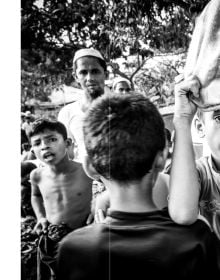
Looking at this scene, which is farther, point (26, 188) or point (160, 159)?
point (26, 188)

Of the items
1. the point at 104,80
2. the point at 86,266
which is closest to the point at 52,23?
the point at 104,80

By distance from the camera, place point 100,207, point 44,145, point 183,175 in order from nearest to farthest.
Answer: point 183,175 → point 100,207 → point 44,145

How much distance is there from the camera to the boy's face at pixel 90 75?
2055 mm

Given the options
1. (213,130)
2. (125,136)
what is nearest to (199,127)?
(213,130)

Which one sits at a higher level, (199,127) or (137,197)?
(199,127)

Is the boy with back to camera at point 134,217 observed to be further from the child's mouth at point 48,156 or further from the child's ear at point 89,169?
the child's mouth at point 48,156

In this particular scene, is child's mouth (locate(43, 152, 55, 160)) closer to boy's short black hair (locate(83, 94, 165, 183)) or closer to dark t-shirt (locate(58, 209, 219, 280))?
boy's short black hair (locate(83, 94, 165, 183))

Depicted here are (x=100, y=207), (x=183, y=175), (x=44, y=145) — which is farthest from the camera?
(x=44, y=145)

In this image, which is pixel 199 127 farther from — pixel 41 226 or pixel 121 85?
pixel 41 226

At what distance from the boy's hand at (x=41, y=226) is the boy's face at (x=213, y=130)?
0.85 meters

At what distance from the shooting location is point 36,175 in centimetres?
215

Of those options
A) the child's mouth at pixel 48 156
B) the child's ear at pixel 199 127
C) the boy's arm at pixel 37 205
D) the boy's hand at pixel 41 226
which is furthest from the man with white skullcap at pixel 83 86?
the child's ear at pixel 199 127

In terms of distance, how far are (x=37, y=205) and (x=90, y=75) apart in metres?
0.67
